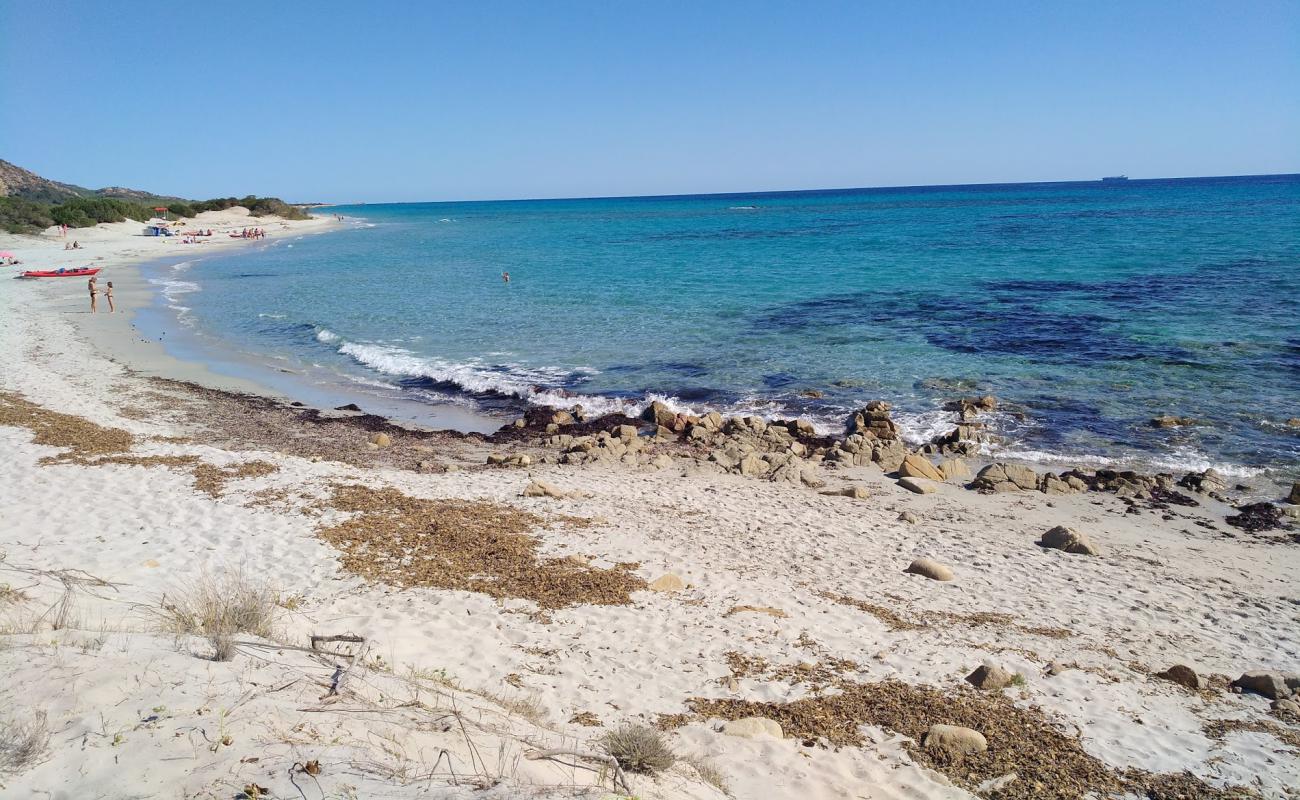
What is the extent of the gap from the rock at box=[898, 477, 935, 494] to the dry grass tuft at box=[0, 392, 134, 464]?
43.7 ft

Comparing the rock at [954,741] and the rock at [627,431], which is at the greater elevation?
the rock at [627,431]

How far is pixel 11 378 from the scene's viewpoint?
18.5 metres

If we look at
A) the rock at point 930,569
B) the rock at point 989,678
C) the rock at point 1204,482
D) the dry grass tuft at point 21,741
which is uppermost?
the dry grass tuft at point 21,741

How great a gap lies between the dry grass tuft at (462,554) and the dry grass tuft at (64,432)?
15.9ft

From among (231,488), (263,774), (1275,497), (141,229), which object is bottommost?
(1275,497)

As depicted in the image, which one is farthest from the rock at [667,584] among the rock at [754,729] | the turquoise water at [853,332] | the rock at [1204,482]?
the rock at [1204,482]

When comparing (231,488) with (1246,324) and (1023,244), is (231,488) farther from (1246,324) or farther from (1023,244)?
(1023,244)

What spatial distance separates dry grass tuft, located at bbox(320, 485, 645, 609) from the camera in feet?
27.5

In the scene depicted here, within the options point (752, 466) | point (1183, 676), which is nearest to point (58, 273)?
point (752, 466)

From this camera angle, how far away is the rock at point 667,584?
854 centimetres

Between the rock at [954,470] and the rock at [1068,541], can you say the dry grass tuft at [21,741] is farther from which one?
the rock at [954,470]

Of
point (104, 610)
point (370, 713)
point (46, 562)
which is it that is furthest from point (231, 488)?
point (370, 713)

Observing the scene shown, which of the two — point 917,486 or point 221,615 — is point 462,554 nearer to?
point 221,615

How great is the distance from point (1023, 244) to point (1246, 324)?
1156 inches
